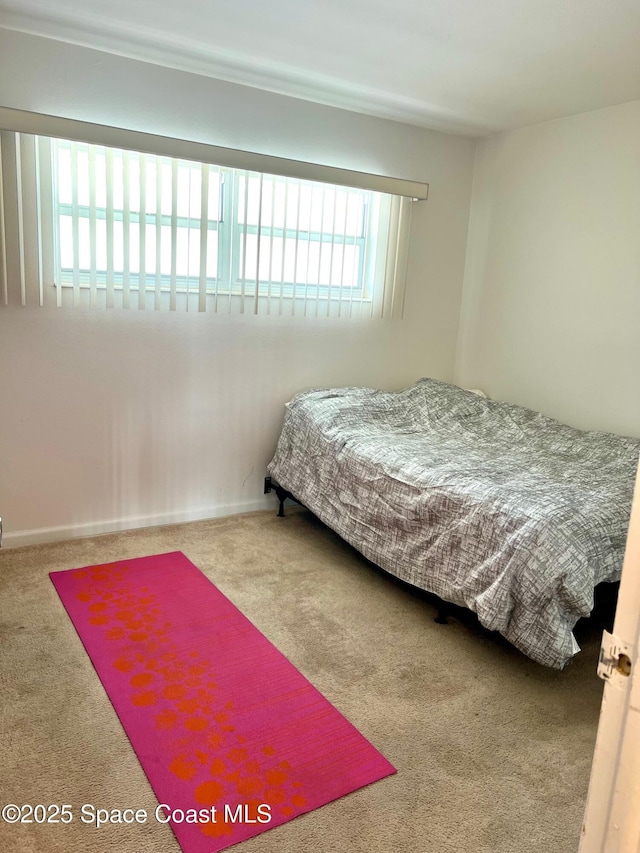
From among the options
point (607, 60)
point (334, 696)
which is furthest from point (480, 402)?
point (334, 696)

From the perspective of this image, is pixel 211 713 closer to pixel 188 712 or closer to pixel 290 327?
pixel 188 712

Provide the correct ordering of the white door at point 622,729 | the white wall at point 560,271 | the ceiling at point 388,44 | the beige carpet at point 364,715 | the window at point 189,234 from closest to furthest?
the white door at point 622,729 → the beige carpet at point 364,715 → the ceiling at point 388,44 → the window at point 189,234 → the white wall at point 560,271

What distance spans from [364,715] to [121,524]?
175 cm

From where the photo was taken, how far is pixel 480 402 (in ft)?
11.8

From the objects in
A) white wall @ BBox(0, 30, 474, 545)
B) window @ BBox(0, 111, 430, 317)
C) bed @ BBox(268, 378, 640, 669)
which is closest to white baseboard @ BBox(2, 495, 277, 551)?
white wall @ BBox(0, 30, 474, 545)

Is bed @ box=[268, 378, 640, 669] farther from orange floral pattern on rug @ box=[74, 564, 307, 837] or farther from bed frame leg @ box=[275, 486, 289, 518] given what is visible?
orange floral pattern on rug @ box=[74, 564, 307, 837]

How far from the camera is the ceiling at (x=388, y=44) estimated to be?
89.0 inches

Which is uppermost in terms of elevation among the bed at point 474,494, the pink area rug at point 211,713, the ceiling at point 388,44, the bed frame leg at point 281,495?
the ceiling at point 388,44

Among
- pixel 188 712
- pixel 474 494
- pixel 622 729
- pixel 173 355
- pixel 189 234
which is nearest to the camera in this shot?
→ pixel 622 729

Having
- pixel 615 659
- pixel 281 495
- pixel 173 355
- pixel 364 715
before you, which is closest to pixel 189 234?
pixel 173 355

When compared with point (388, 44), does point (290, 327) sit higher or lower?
lower

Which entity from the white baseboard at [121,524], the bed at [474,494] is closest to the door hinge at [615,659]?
the bed at [474,494]

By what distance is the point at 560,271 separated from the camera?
3.44 meters

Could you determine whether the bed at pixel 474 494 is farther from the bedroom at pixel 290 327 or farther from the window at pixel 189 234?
the window at pixel 189 234
